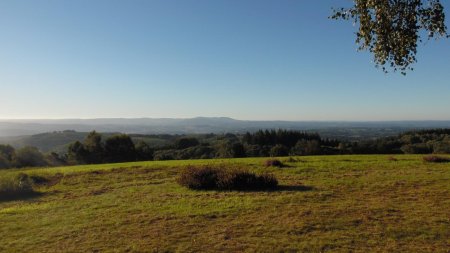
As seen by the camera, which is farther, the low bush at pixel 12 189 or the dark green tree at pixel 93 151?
the dark green tree at pixel 93 151

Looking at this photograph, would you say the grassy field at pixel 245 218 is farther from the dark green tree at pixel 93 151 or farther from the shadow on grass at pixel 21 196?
the dark green tree at pixel 93 151

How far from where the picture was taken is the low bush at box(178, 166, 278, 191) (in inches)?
683

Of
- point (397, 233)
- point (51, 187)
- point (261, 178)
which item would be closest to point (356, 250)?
point (397, 233)

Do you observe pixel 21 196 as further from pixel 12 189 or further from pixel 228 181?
pixel 228 181

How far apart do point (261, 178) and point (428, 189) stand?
699 centimetres

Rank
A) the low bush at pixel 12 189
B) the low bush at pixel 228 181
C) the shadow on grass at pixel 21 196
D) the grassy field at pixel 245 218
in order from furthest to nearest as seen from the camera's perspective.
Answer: the low bush at pixel 12 189
the shadow on grass at pixel 21 196
the low bush at pixel 228 181
the grassy field at pixel 245 218

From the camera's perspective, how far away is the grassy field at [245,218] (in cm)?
946

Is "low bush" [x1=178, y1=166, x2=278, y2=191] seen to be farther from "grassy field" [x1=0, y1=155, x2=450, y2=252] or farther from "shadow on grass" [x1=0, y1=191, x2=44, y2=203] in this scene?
"shadow on grass" [x1=0, y1=191, x2=44, y2=203]

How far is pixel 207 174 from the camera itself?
18.3 metres

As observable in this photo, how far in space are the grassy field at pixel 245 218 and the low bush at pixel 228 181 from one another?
21.6 inches

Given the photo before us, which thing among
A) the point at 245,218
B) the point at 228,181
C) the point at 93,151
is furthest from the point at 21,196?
the point at 93,151

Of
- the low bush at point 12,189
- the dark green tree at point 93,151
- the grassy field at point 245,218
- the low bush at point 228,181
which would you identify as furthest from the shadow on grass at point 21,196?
the dark green tree at point 93,151

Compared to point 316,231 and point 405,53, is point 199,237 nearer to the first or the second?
point 316,231

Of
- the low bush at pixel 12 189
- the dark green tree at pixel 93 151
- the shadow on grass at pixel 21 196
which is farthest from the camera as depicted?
the dark green tree at pixel 93 151
